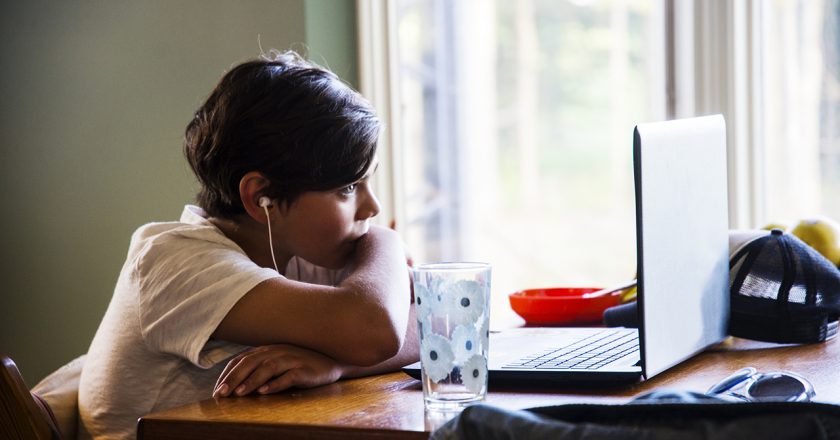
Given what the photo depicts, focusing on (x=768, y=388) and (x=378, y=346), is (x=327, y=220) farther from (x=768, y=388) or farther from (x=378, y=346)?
(x=768, y=388)

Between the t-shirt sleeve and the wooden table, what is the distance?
0.17m

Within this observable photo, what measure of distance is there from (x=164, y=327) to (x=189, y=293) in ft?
0.16

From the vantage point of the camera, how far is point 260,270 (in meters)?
1.22

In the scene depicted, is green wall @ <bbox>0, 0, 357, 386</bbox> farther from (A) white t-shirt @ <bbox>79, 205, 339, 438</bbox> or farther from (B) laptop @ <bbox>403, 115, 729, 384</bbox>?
(B) laptop @ <bbox>403, 115, 729, 384</bbox>

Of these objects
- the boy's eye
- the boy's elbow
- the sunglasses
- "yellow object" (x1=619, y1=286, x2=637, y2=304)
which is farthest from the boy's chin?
the sunglasses

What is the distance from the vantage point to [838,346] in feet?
4.04

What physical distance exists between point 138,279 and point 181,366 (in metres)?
0.12

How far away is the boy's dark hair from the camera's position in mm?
1318

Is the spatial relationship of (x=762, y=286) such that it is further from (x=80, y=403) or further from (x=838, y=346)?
(x=80, y=403)

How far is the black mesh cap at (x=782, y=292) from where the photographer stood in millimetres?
1249

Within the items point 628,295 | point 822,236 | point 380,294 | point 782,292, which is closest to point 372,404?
point 380,294

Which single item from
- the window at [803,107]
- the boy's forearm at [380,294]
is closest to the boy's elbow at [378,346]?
the boy's forearm at [380,294]

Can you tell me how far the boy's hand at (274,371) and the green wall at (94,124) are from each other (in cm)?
118

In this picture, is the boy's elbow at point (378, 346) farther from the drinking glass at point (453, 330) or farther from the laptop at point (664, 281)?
the drinking glass at point (453, 330)
